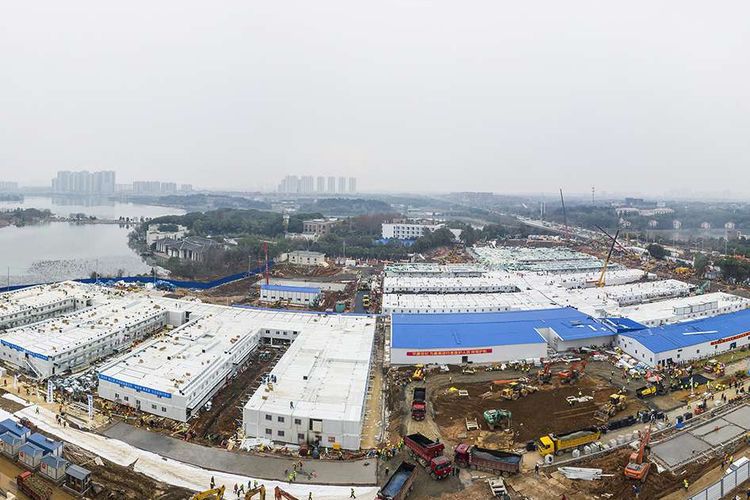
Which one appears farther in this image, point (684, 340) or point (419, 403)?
point (684, 340)

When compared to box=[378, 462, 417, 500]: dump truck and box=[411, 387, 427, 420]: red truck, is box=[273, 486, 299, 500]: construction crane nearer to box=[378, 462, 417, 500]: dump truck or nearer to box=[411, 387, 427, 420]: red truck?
box=[378, 462, 417, 500]: dump truck

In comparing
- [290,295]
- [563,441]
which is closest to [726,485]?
[563,441]

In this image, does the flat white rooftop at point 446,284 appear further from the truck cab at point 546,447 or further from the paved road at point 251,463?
the paved road at point 251,463

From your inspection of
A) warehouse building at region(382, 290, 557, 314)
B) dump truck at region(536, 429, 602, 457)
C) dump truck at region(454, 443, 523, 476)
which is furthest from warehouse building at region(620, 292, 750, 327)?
dump truck at region(454, 443, 523, 476)

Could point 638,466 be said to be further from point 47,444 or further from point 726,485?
point 47,444

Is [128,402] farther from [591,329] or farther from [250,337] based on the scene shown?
[591,329]

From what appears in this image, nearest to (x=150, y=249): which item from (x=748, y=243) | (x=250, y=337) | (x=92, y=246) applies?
(x=92, y=246)

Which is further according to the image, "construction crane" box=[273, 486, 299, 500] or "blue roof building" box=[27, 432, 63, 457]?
"blue roof building" box=[27, 432, 63, 457]
